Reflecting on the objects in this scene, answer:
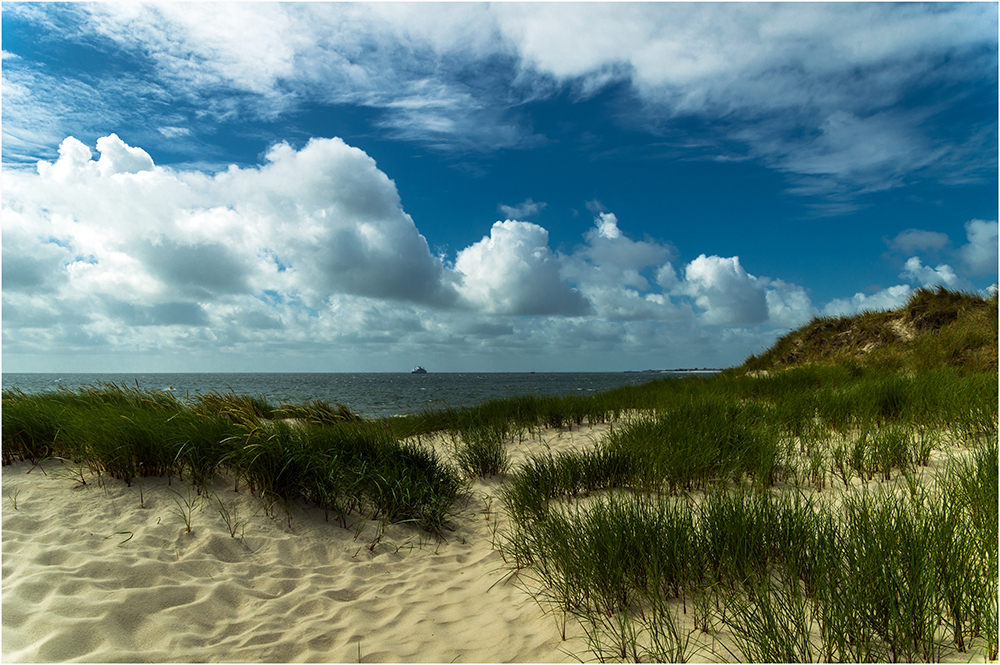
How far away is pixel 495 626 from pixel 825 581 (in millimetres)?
2141

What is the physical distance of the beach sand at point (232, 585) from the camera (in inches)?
121

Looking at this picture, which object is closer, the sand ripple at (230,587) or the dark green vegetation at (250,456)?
the sand ripple at (230,587)

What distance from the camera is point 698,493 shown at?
5203 mm

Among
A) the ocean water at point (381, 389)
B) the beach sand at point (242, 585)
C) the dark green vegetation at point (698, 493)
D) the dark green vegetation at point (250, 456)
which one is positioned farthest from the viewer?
the ocean water at point (381, 389)

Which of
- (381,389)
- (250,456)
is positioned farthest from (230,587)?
(381,389)

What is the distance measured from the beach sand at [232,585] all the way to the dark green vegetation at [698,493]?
30 centimetres

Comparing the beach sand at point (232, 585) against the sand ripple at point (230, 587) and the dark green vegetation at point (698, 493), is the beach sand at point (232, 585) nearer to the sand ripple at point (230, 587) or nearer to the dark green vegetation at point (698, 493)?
the sand ripple at point (230, 587)

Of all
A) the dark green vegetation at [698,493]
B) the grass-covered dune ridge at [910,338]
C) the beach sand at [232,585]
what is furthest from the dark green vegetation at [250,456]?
the grass-covered dune ridge at [910,338]

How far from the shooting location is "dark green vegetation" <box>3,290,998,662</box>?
2.46 meters

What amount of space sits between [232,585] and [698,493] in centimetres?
463

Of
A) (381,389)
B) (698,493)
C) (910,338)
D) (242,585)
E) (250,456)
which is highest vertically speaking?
(910,338)

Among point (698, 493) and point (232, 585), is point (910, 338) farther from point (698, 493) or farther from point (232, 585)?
point (232, 585)

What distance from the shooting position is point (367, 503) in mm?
5500

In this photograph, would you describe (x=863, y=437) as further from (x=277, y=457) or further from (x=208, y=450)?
(x=208, y=450)
